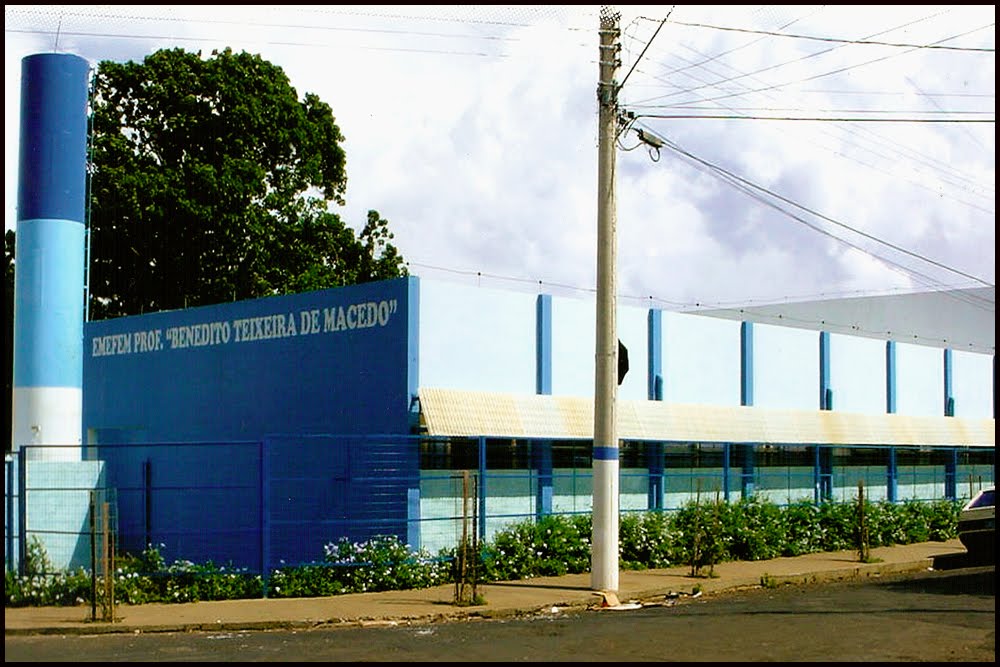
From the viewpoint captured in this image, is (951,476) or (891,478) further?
(951,476)

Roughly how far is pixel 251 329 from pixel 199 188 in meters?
16.6

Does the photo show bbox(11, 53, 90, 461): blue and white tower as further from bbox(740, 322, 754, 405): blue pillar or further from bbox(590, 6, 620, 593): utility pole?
bbox(740, 322, 754, 405): blue pillar

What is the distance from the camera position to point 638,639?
12.6m

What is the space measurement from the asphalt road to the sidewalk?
0.34m

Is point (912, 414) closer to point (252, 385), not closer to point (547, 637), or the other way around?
point (252, 385)

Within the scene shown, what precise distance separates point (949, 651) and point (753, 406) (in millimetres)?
13673

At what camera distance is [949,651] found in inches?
464

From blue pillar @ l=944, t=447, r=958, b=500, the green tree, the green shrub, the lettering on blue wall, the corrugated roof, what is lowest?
the green shrub

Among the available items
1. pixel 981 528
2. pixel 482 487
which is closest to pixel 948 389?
pixel 981 528

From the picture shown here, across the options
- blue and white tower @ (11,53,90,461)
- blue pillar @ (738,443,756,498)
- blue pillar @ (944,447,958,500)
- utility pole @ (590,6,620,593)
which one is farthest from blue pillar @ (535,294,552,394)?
blue pillar @ (944,447,958,500)

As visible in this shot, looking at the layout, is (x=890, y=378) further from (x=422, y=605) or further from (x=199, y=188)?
(x=199, y=188)

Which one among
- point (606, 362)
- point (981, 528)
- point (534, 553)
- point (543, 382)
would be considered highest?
point (606, 362)

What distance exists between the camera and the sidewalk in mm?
13867

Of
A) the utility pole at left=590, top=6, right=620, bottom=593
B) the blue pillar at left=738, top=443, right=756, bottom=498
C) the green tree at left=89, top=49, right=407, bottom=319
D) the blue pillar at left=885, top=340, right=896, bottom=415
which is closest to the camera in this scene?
the utility pole at left=590, top=6, right=620, bottom=593
